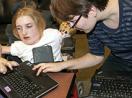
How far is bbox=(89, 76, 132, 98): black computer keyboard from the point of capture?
1105mm

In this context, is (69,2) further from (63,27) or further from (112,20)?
(63,27)

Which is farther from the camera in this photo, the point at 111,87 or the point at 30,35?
the point at 30,35

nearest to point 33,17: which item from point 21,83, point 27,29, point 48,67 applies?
point 27,29

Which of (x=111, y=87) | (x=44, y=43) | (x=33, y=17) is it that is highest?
(x=33, y=17)

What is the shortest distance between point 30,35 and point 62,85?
559 millimetres

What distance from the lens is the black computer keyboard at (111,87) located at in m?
1.11

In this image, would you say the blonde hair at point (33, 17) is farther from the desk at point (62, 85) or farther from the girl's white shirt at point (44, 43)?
the desk at point (62, 85)

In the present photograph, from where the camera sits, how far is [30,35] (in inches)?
62.4

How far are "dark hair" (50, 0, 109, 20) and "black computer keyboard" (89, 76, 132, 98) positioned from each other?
0.30 m

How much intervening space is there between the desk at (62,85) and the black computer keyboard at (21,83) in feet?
0.18

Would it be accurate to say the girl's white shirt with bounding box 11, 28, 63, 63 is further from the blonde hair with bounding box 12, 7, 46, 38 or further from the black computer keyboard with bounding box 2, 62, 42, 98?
the black computer keyboard with bounding box 2, 62, 42, 98

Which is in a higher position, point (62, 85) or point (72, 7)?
point (72, 7)

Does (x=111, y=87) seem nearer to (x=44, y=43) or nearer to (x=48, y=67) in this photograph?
(x=48, y=67)

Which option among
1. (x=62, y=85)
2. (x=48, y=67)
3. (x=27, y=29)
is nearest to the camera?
(x=62, y=85)
